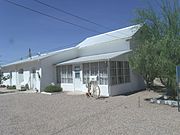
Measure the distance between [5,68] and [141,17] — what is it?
24471 mm

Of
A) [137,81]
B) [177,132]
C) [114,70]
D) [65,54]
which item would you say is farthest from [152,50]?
[65,54]

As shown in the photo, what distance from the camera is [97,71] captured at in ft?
55.5

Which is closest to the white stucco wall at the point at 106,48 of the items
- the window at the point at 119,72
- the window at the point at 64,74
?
the window at the point at 119,72

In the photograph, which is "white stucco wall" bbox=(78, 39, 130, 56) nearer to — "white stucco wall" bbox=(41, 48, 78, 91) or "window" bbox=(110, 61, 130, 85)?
"white stucco wall" bbox=(41, 48, 78, 91)

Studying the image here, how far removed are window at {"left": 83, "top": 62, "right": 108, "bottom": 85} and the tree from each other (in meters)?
3.44

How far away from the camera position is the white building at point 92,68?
16.4m

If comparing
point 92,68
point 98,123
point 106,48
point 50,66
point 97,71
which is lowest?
point 98,123

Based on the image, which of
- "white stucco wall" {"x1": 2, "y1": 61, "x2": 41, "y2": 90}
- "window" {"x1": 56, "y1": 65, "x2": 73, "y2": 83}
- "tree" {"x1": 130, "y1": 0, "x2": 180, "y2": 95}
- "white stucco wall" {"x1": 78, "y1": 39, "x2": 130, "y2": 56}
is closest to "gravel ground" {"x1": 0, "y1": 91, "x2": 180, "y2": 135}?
"tree" {"x1": 130, "y1": 0, "x2": 180, "y2": 95}

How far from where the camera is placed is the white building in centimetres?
1639

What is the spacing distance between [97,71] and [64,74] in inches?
199

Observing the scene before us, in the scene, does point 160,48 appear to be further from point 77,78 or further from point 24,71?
point 24,71

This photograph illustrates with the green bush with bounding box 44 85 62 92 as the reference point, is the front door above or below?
above

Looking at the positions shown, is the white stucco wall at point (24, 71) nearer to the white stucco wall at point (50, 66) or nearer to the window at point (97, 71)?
the white stucco wall at point (50, 66)

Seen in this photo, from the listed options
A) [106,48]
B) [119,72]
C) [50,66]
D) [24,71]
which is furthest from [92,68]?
[24,71]
